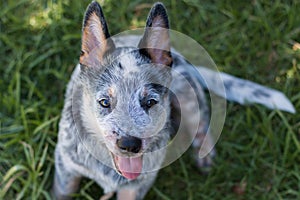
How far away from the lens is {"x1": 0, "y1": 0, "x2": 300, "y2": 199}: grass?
179 inches

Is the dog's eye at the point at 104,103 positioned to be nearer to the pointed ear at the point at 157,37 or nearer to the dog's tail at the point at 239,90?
the pointed ear at the point at 157,37

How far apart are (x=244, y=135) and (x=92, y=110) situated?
6.13 feet

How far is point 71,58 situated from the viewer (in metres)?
5.09

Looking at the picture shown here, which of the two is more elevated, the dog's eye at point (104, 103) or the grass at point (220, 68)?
the dog's eye at point (104, 103)

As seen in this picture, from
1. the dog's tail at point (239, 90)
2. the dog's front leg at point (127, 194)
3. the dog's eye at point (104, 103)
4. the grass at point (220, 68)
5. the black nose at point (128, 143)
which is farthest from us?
the dog's tail at point (239, 90)

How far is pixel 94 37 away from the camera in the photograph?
3.45m

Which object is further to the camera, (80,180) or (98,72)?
(80,180)

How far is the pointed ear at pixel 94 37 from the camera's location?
11.0 feet

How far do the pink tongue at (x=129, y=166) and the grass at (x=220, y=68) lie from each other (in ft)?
2.93

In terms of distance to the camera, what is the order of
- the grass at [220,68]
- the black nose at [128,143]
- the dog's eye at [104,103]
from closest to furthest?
the black nose at [128,143] < the dog's eye at [104,103] < the grass at [220,68]

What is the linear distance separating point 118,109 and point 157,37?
1.70 ft

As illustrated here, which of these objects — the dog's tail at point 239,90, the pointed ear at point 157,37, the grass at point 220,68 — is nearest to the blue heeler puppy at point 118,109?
the pointed ear at point 157,37

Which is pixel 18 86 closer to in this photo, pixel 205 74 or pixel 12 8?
pixel 12 8

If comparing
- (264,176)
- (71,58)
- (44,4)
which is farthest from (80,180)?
(44,4)
